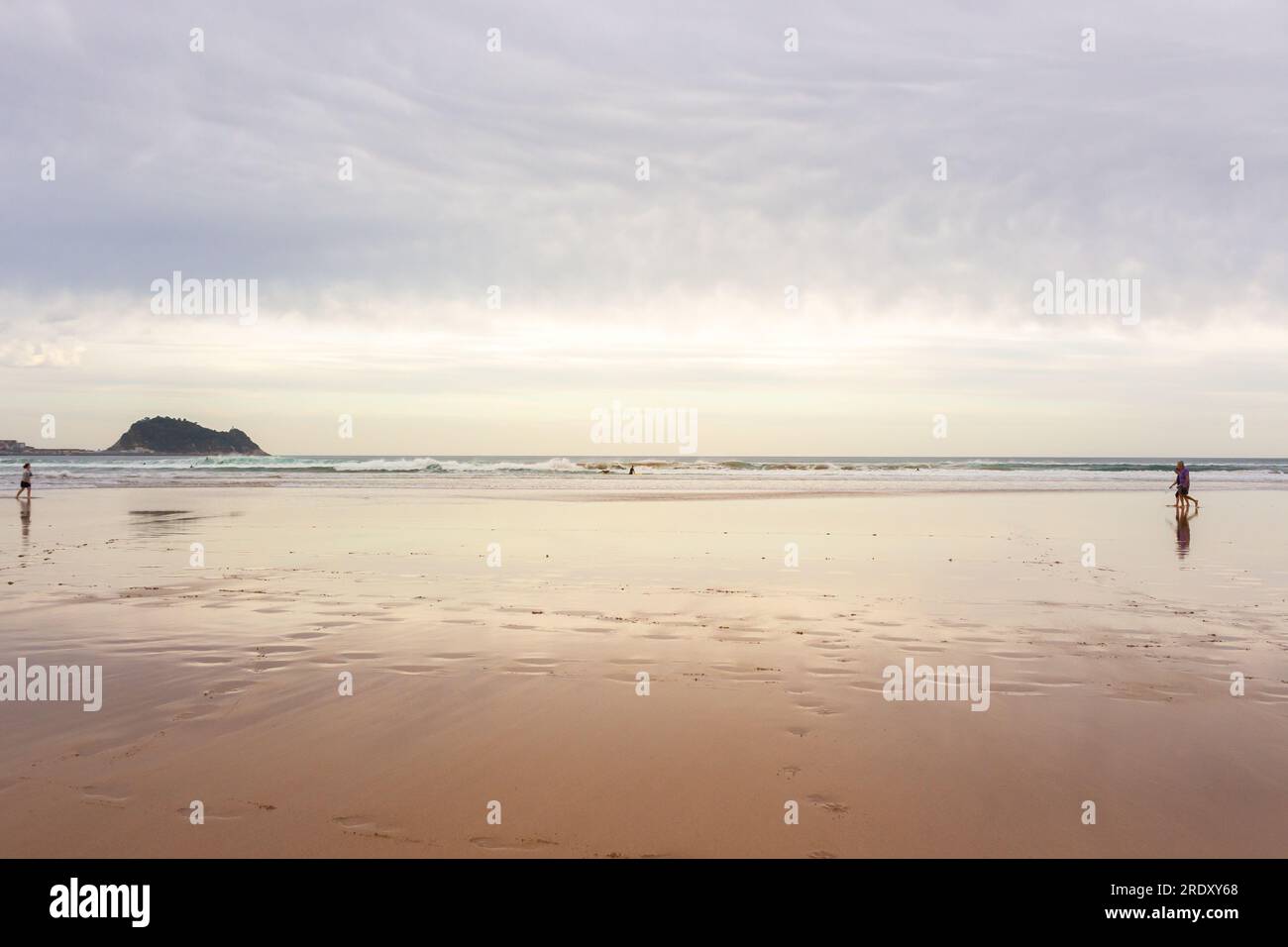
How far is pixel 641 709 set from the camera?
640 cm

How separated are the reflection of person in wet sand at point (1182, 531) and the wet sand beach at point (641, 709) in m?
2.12

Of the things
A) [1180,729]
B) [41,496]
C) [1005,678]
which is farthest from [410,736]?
[41,496]

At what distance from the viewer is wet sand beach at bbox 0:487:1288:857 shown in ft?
14.4

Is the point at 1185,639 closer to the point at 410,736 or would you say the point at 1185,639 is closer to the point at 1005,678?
the point at 1005,678

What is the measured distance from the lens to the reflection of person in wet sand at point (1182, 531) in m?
17.0

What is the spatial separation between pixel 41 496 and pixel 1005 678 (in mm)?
41877
